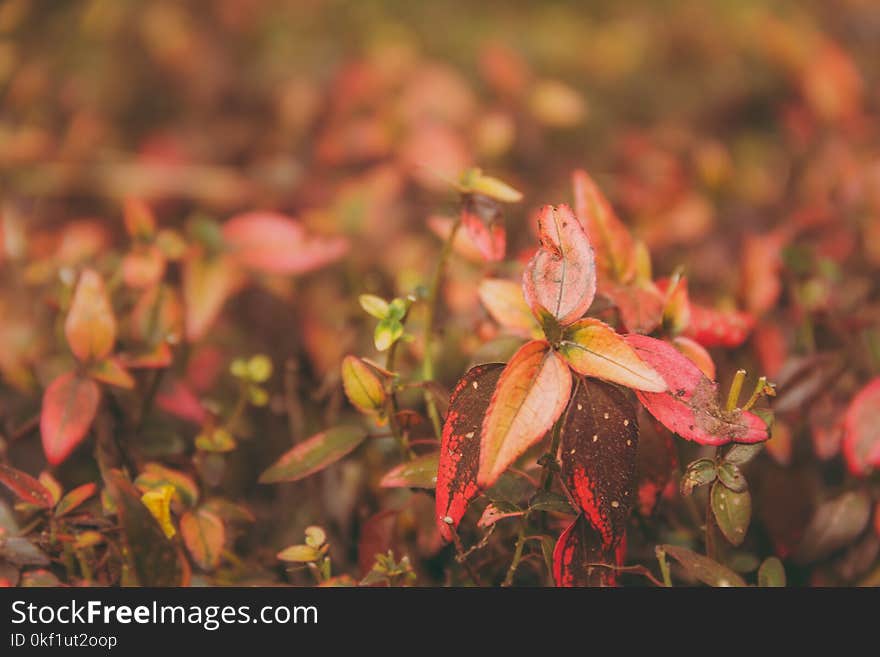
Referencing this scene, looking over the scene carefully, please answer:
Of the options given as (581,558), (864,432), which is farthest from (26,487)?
(864,432)

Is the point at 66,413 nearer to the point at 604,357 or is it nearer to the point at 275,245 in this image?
the point at 275,245

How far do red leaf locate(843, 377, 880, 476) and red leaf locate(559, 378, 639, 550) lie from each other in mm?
284

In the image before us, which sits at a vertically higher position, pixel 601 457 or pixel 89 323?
pixel 89 323

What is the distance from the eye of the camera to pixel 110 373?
2.73ft

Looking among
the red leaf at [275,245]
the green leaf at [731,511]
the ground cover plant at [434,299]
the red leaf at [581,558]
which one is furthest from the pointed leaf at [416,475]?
the red leaf at [275,245]

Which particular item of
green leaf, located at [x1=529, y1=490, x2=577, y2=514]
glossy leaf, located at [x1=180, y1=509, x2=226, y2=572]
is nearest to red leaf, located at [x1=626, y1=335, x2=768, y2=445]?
green leaf, located at [x1=529, y1=490, x2=577, y2=514]

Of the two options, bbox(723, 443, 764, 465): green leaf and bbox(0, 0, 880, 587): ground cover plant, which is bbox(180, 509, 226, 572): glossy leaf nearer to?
bbox(0, 0, 880, 587): ground cover plant

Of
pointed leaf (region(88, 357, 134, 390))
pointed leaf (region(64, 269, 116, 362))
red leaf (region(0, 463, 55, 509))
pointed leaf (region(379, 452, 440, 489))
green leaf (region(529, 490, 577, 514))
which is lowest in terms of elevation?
green leaf (region(529, 490, 577, 514))

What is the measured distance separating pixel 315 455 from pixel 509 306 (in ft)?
0.82

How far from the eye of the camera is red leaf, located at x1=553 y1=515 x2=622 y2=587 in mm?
699

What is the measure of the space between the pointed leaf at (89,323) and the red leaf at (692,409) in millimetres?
549

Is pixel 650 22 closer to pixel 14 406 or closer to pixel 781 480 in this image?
pixel 781 480

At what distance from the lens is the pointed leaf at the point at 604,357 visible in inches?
24.7

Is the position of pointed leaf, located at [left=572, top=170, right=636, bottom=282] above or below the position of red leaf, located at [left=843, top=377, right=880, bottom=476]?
above
